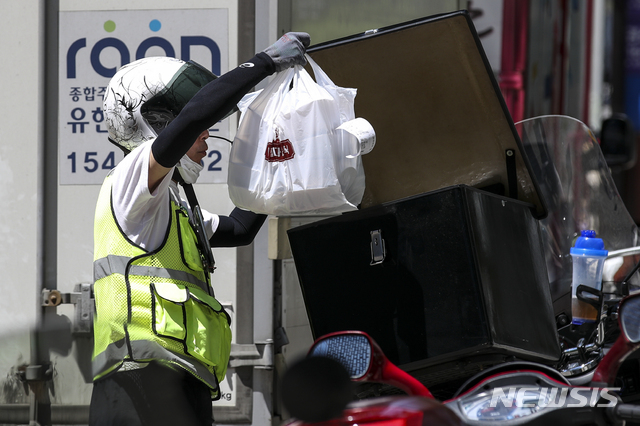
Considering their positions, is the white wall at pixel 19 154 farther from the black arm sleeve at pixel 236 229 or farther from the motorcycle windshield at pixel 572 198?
the motorcycle windshield at pixel 572 198

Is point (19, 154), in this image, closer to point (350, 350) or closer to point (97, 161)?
point (97, 161)

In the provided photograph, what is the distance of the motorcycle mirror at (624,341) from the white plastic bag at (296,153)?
2.97 ft

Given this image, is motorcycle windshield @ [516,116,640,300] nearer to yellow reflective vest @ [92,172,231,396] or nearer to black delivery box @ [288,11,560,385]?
black delivery box @ [288,11,560,385]

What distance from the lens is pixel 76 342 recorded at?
3793 mm

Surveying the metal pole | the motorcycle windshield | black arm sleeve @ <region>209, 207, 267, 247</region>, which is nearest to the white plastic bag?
black arm sleeve @ <region>209, 207, 267, 247</region>

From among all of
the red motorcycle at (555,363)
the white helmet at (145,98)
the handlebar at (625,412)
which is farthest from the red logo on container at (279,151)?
the handlebar at (625,412)

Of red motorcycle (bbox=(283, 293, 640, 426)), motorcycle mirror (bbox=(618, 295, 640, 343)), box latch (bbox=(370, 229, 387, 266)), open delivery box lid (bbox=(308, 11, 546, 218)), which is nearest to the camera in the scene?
red motorcycle (bbox=(283, 293, 640, 426))

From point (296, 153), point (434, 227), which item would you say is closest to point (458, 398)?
point (434, 227)

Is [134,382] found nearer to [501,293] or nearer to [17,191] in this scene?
[501,293]

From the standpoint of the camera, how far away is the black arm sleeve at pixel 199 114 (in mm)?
2012

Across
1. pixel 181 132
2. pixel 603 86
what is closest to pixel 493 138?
pixel 181 132

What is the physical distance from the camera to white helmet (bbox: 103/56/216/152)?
89.4 inches

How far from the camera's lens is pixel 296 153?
2227 mm

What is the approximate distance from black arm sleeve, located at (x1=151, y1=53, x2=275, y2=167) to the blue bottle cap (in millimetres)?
1361
